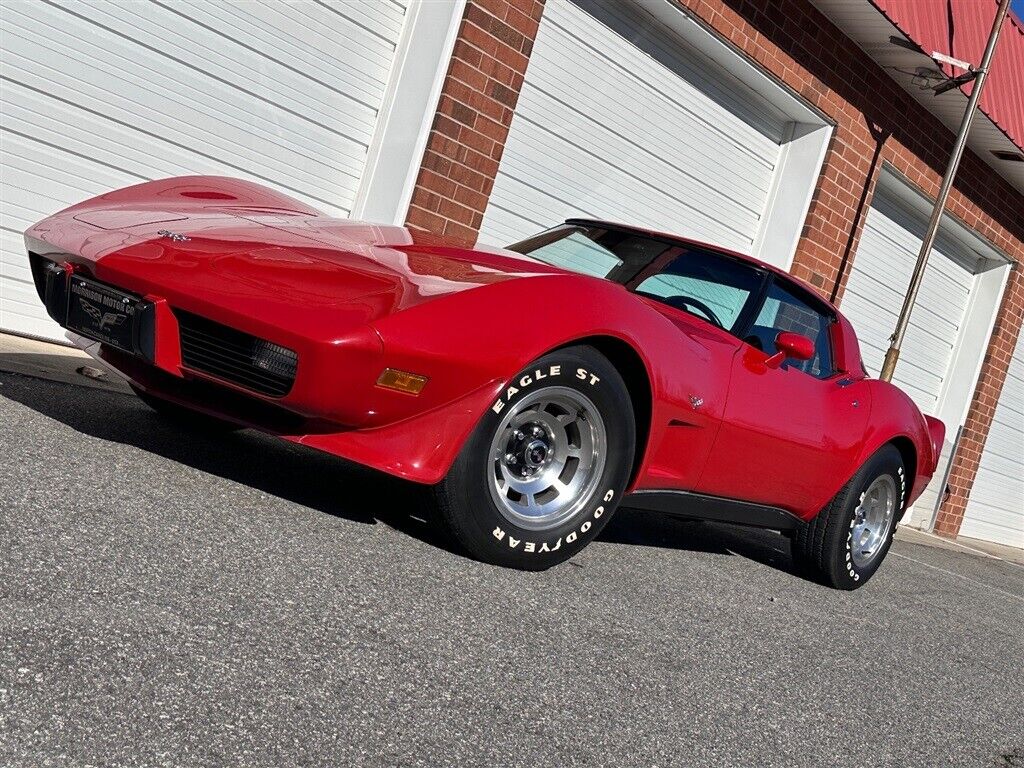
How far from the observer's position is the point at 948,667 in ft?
13.7

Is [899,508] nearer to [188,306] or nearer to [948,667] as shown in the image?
[948,667]

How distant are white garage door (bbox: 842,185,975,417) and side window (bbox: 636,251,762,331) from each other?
702 centimetres

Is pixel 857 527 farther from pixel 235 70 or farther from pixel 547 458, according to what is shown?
pixel 235 70

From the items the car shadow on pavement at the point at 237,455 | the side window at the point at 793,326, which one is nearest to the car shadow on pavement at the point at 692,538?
the side window at the point at 793,326

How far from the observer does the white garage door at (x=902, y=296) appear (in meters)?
11.4

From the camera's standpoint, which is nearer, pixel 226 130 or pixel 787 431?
pixel 787 431

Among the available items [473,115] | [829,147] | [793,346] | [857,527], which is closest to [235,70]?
[473,115]

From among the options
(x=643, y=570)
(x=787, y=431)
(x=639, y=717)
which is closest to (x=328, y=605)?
(x=639, y=717)

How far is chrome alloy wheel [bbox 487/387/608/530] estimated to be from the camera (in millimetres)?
3332

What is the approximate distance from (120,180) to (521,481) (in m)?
3.43

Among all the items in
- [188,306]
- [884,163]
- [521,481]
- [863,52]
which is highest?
[863,52]

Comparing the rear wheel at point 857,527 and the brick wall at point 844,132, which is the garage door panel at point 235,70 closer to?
the brick wall at point 844,132

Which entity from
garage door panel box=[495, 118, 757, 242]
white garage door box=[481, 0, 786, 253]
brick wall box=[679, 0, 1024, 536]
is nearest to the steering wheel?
white garage door box=[481, 0, 786, 253]

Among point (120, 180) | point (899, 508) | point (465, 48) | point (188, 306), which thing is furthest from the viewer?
point (465, 48)
